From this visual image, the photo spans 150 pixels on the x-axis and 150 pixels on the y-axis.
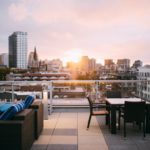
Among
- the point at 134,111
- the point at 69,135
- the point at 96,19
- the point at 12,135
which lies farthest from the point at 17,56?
the point at 12,135

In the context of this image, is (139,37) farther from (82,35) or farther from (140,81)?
(140,81)

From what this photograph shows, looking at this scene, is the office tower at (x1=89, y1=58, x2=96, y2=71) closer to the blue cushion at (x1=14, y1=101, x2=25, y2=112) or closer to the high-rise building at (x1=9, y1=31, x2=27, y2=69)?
the blue cushion at (x1=14, y1=101, x2=25, y2=112)

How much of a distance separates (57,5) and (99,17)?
2009 mm

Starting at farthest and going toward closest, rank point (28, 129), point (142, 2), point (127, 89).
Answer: point (142, 2)
point (127, 89)
point (28, 129)

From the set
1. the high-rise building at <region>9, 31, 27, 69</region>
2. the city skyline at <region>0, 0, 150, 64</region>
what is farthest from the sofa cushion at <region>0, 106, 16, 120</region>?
the high-rise building at <region>9, 31, 27, 69</region>

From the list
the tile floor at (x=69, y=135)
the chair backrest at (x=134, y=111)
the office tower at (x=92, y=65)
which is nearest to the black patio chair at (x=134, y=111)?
the chair backrest at (x=134, y=111)

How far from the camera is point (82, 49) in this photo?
19.7m

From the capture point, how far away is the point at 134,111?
5.32 m

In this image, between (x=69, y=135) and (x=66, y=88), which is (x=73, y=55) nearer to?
(x=66, y=88)

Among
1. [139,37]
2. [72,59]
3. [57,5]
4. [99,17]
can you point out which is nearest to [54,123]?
[57,5]

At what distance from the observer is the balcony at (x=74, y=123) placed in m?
4.99

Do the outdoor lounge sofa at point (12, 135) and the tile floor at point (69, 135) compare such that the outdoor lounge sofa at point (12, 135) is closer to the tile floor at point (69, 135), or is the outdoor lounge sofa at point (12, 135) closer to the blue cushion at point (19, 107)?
the blue cushion at point (19, 107)

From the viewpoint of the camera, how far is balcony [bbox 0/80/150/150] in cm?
499

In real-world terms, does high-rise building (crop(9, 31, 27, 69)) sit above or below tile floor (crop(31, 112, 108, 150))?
above
